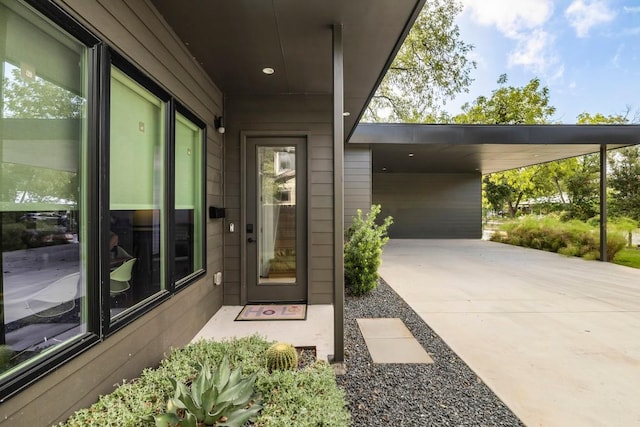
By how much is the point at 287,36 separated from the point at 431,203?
10803 mm

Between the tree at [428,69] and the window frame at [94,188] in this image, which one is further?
the tree at [428,69]

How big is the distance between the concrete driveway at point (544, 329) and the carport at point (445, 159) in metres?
2.74

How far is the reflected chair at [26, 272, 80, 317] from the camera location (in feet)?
4.38

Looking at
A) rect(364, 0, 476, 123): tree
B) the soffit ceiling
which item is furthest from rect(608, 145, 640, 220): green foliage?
the soffit ceiling

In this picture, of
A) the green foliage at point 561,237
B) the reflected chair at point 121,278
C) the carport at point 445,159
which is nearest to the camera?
the reflected chair at point 121,278

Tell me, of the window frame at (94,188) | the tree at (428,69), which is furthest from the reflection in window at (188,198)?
the tree at (428,69)

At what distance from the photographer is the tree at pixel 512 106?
14.8 meters

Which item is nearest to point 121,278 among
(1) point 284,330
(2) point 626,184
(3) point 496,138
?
(1) point 284,330

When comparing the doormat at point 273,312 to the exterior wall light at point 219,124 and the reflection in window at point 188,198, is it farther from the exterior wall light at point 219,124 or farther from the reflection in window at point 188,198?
the exterior wall light at point 219,124

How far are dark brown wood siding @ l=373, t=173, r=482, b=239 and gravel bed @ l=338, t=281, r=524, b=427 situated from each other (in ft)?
31.5

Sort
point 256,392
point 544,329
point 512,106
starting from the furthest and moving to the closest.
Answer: point 512,106 < point 544,329 < point 256,392

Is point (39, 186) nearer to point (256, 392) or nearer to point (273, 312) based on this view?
point (256, 392)

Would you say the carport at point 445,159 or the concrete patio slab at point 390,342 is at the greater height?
the carport at point 445,159

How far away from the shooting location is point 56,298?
143 cm
